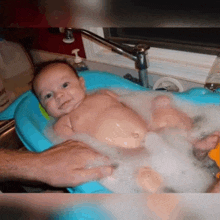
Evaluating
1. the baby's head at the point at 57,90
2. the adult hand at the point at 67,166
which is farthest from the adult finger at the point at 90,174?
the baby's head at the point at 57,90

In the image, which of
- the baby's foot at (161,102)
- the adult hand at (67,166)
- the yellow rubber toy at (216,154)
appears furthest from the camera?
the baby's foot at (161,102)

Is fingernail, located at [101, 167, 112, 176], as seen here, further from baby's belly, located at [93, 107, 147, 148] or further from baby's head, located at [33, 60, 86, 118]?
baby's head, located at [33, 60, 86, 118]

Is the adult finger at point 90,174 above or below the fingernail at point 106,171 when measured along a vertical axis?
above

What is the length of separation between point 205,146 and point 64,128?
1.93 ft

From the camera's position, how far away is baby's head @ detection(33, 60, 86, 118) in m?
1.01

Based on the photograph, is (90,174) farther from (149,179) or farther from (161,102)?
(161,102)

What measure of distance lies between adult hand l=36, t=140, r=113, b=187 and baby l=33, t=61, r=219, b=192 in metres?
0.20

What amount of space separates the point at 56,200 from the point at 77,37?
1519 mm

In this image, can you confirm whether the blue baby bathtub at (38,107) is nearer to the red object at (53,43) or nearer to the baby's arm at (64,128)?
the baby's arm at (64,128)

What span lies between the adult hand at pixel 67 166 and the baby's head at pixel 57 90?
348 mm

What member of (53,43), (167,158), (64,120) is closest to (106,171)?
(167,158)

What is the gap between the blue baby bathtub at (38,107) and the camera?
99 centimetres

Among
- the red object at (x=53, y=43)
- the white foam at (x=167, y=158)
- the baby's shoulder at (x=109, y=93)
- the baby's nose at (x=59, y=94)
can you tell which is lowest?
the white foam at (x=167, y=158)

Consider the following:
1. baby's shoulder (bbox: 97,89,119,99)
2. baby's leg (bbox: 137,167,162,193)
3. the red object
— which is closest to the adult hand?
baby's leg (bbox: 137,167,162,193)
